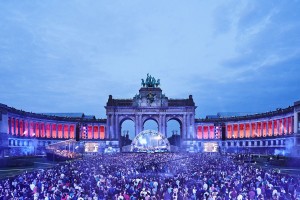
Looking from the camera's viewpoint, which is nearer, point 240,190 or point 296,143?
point 240,190

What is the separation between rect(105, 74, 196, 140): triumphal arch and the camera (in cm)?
12344

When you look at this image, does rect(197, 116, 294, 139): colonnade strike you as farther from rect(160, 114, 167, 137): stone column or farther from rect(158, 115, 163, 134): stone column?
rect(158, 115, 163, 134): stone column

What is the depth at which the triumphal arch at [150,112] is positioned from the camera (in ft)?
405

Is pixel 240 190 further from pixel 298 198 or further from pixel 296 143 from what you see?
pixel 296 143

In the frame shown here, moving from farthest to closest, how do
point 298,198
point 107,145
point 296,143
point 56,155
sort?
point 107,145, point 296,143, point 56,155, point 298,198

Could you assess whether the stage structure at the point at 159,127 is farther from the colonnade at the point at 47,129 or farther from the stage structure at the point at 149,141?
the stage structure at the point at 149,141

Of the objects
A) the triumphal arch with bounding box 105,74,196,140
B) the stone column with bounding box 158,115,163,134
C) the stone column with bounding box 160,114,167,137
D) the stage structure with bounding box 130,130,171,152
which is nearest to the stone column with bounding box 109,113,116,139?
the triumphal arch with bounding box 105,74,196,140

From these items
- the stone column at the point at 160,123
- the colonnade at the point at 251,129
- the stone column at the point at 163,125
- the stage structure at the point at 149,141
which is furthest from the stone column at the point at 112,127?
the colonnade at the point at 251,129

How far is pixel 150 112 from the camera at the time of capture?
125 meters

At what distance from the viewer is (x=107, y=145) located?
121188 mm

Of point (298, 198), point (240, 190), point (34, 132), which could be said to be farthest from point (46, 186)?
point (34, 132)

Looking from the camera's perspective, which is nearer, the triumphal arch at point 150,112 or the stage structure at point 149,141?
the stage structure at point 149,141

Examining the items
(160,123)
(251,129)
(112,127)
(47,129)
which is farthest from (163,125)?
(47,129)

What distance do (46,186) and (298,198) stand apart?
16.1 metres
